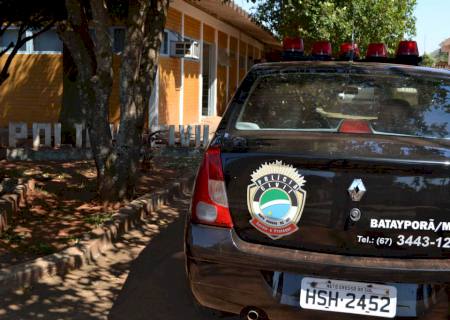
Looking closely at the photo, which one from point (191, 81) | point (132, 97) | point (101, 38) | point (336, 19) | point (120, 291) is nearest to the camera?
point (120, 291)

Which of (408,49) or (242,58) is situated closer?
(408,49)

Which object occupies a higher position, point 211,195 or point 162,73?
point 162,73

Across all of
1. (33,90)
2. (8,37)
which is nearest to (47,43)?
(8,37)

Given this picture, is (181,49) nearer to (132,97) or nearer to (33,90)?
(33,90)

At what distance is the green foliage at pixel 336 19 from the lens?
626 inches

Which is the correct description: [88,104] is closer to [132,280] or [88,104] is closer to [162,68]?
[132,280]

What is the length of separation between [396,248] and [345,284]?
1.00 feet

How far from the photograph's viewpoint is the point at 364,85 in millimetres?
3576

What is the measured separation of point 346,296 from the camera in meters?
2.76

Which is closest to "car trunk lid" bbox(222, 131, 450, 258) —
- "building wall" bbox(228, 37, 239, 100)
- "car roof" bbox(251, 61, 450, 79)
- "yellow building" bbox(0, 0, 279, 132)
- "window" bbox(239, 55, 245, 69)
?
"car roof" bbox(251, 61, 450, 79)

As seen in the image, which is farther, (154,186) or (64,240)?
(154,186)

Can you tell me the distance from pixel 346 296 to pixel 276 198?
58 cm

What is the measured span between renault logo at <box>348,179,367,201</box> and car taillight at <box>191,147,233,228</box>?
63cm

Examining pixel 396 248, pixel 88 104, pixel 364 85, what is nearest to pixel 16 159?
pixel 88 104
